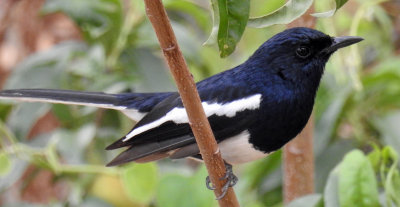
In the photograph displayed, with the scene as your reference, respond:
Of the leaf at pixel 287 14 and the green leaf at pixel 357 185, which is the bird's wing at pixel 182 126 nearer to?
the green leaf at pixel 357 185

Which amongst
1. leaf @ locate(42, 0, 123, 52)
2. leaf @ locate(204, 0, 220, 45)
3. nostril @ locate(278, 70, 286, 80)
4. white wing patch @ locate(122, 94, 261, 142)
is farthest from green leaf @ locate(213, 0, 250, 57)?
leaf @ locate(42, 0, 123, 52)

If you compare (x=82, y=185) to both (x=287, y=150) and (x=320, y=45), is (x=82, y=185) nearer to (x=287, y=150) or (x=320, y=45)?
(x=287, y=150)

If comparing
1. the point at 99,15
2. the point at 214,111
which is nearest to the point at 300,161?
the point at 214,111

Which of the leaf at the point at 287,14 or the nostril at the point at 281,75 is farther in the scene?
the nostril at the point at 281,75

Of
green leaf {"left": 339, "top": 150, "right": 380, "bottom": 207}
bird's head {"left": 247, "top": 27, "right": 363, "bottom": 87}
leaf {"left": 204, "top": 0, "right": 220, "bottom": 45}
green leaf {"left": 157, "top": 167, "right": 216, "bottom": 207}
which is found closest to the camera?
leaf {"left": 204, "top": 0, "right": 220, "bottom": 45}

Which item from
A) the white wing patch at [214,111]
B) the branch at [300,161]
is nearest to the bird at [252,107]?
the white wing patch at [214,111]

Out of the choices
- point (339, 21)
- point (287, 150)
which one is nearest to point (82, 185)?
point (287, 150)

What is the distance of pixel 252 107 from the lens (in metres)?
2.30

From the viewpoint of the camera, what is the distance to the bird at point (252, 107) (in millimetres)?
2297

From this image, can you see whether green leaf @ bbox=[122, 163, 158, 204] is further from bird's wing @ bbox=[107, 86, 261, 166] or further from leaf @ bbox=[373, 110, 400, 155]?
leaf @ bbox=[373, 110, 400, 155]

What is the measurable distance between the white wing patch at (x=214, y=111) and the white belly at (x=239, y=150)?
0.26ft

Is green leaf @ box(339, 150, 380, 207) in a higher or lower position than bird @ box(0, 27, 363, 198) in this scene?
lower

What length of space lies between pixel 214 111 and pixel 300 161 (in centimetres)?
40

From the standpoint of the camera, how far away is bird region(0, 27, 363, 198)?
90.4 inches
